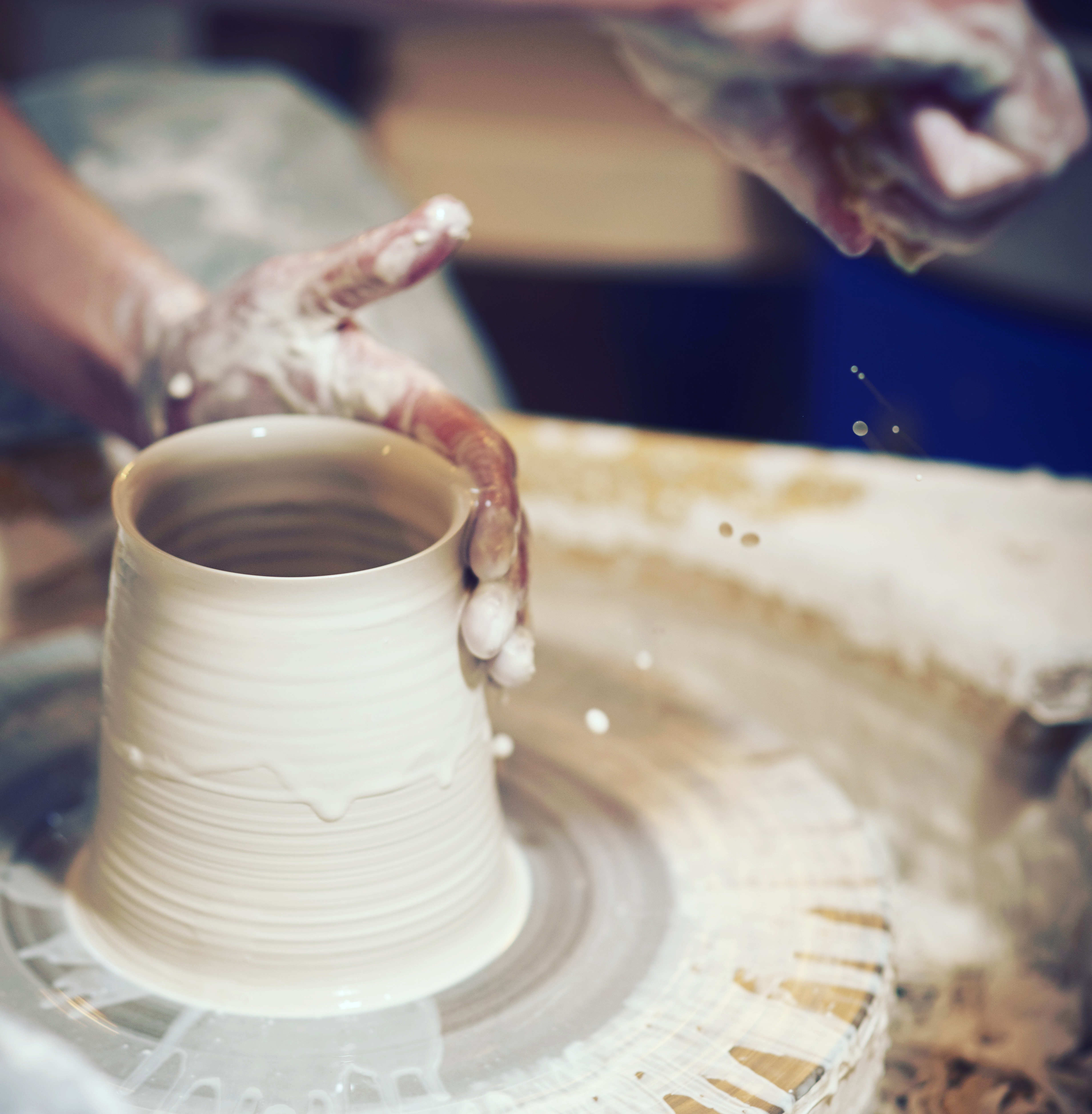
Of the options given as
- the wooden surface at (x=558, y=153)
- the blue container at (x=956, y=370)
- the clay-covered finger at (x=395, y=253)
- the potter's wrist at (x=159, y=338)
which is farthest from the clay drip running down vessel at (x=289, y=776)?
the wooden surface at (x=558, y=153)

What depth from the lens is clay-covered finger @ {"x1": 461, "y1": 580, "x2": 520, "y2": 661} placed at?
2.49ft

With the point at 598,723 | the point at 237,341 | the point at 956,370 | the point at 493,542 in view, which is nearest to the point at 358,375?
the point at 237,341

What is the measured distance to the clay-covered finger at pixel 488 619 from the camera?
29.8 inches

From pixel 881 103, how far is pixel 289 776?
600mm

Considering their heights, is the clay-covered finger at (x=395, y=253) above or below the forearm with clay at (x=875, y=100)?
below

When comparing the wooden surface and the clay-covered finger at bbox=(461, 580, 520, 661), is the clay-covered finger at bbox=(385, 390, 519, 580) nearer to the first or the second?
the clay-covered finger at bbox=(461, 580, 520, 661)

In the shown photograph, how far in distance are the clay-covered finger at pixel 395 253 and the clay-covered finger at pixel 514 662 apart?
25 cm

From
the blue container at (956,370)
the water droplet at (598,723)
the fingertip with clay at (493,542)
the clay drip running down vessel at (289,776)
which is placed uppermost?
the fingertip with clay at (493,542)

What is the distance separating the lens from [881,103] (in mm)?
828

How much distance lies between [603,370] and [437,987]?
8.48 feet

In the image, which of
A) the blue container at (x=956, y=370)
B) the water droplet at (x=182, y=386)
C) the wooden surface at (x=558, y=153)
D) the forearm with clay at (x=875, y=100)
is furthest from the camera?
the wooden surface at (x=558, y=153)

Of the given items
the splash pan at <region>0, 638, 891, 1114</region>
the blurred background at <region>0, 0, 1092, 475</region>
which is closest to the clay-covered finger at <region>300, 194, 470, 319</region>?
the splash pan at <region>0, 638, 891, 1114</region>

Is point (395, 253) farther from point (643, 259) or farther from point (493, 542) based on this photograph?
point (643, 259)

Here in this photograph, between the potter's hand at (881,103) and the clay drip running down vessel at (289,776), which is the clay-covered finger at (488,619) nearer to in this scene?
the clay drip running down vessel at (289,776)
